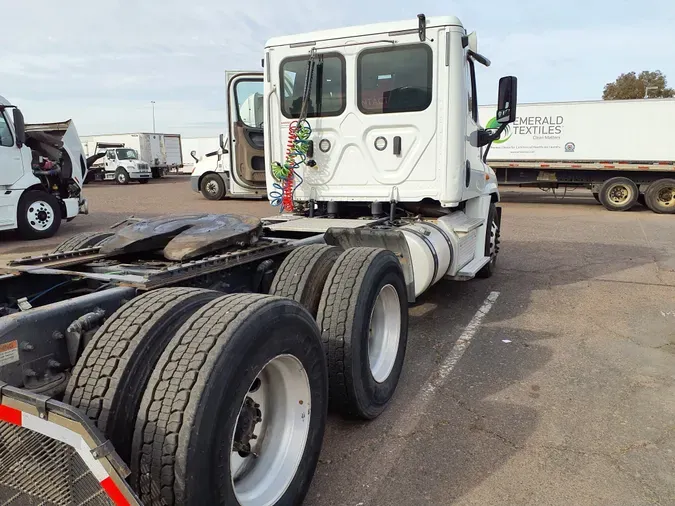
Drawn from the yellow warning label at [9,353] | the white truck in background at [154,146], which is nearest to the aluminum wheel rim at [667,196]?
the yellow warning label at [9,353]

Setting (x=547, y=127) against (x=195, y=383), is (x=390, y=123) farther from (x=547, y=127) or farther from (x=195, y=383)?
(x=547, y=127)

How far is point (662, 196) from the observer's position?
16.8 metres

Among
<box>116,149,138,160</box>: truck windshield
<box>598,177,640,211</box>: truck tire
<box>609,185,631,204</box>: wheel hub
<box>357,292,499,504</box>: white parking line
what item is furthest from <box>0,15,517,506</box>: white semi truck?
<box>116,149,138,160</box>: truck windshield

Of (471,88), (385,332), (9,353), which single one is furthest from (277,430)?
(471,88)

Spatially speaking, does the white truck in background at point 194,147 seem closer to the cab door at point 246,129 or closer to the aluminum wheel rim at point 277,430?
the cab door at point 246,129

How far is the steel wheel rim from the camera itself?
17156mm

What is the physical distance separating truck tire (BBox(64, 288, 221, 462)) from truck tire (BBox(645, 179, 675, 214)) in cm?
1775

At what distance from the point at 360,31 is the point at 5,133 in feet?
27.8

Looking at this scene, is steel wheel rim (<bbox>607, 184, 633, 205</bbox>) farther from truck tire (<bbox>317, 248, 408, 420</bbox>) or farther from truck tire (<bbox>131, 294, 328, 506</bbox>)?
truck tire (<bbox>131, 294, 328, 506</bbox>)

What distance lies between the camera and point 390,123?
553 centimetres

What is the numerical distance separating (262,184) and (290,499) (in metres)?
4.58

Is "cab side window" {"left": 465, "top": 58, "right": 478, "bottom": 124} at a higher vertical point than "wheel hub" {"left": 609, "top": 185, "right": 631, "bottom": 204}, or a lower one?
higher

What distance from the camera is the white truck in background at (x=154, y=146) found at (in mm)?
36156

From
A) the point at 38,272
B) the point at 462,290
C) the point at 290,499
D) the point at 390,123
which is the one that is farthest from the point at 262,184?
the point at 290,499
